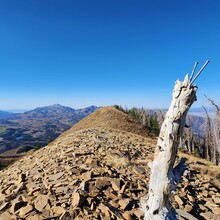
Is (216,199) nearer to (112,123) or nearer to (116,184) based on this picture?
(116,184)

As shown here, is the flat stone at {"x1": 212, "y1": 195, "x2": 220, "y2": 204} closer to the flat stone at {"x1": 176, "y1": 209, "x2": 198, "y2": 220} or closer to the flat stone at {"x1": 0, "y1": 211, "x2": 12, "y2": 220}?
the flat stone at {"x1": 176, "y1": 209, "x2": 198, "y2": 220}

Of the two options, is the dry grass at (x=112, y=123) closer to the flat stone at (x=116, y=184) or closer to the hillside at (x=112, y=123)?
the hillside at (x=112, y=123)

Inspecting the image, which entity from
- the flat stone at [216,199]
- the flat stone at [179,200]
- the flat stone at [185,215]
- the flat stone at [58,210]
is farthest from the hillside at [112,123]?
the flat stone at [58,210]

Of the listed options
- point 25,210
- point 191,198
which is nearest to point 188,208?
point 191,198

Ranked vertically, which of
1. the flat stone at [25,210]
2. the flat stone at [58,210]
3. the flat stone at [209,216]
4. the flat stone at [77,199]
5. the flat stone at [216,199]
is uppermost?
the flat stone at [77,199]

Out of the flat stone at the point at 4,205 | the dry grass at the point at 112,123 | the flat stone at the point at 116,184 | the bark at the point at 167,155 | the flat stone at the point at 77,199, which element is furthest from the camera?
the dry grass at the point at 112,123

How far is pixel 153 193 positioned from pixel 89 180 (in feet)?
17.8

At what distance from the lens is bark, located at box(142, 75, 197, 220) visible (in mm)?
6574

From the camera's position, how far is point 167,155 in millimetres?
6852

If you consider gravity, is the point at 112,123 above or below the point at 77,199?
above

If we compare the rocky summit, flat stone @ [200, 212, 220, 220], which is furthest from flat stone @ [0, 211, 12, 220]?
flat stone @ [200, 212, 220, 220]

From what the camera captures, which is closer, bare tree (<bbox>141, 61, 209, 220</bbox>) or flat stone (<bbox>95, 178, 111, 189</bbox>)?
bare tree (<bbox>141, 61, 209, 220</bbox>)

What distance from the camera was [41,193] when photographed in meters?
10.9

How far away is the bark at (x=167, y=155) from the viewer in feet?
21.6
